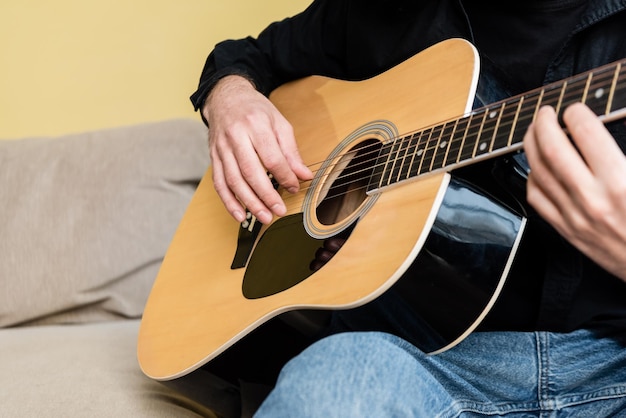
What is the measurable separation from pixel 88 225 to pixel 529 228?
97 cm

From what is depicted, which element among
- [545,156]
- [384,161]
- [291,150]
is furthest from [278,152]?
[545,156]

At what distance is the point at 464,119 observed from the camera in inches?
27.9

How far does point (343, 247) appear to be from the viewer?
76 centimetres

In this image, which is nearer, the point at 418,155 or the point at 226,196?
the point at 418,155

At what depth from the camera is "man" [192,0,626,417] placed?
0.61 m

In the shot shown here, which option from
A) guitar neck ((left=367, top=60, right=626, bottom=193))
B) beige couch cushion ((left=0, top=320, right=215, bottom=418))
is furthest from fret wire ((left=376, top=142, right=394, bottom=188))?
beige couch cushion ((left=0, top=320, right=215, bottom=418))

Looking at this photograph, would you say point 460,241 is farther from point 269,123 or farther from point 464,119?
point 269,123

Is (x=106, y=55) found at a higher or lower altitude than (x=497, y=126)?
lower

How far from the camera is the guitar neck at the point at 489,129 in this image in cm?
58

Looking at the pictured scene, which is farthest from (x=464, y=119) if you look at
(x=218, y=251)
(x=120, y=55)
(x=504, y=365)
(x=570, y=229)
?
(x=120, y=55)

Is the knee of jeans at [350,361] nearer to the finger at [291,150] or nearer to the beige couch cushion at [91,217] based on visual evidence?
the finger at [291,150]

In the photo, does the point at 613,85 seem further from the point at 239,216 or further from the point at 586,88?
the point at 239,216

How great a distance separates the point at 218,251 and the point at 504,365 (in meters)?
0.44

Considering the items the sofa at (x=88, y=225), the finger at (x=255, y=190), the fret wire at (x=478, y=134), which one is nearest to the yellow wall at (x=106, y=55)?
the sofa at (x=88, y=225)
